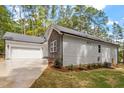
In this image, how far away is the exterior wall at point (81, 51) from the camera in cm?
1274

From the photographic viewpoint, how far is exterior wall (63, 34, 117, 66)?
502 inches

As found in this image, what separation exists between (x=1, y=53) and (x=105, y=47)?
10.1 meters

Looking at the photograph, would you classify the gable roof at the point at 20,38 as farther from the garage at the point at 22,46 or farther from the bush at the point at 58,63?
the bush at the point at 58,63

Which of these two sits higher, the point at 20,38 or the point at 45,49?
the point at 20,38

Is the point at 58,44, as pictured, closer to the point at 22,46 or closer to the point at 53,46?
the point at 53,46

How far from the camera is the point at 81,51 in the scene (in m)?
14.0

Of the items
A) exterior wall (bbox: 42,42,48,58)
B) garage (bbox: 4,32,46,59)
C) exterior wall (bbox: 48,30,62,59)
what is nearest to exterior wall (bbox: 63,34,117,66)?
exterior wall (bbox: 48,30,62,59)

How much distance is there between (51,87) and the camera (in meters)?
7.50

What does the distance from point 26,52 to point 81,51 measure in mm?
5593

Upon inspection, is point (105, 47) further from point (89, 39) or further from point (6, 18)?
point (6, 18)

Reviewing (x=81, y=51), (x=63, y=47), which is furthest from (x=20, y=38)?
(x=81, y=51)

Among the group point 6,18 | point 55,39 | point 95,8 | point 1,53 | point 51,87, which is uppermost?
point 95,8

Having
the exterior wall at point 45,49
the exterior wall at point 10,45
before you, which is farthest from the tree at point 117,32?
the exterior wall at point 10,45
